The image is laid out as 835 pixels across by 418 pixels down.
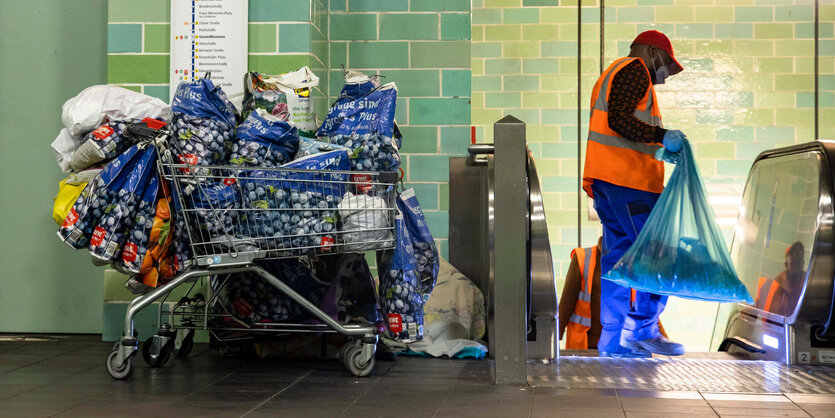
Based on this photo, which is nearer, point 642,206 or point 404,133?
point 642,206

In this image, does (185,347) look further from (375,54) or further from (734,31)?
(734,31)

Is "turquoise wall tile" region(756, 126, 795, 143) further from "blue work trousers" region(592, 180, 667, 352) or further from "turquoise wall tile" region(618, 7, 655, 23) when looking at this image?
"blue work trousers" region(592, 180, 667, 352)

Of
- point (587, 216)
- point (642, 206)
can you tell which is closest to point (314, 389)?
point (642, 206)

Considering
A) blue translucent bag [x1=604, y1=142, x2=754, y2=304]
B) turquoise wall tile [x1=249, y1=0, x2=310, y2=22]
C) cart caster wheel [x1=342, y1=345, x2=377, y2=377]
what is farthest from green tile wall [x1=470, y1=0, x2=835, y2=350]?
cart caster wheel [x1=342, y1=345, x2=377, y2=377]

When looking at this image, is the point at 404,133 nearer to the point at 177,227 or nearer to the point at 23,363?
the point at 177,227

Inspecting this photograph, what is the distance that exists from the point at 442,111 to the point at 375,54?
517mm

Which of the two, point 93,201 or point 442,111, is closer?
point 93,201

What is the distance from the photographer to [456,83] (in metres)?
4.59

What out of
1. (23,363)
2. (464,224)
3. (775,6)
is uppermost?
(775,6)

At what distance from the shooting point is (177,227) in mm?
3104

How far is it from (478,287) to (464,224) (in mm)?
390

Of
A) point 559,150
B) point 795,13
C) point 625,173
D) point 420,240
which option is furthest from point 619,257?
point 795,13

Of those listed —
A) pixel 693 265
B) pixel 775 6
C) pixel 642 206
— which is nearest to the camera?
pixel 693 265

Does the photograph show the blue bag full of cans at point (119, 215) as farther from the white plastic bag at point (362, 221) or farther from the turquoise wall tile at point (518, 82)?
the turquoise wall tile at point (518, 82)
